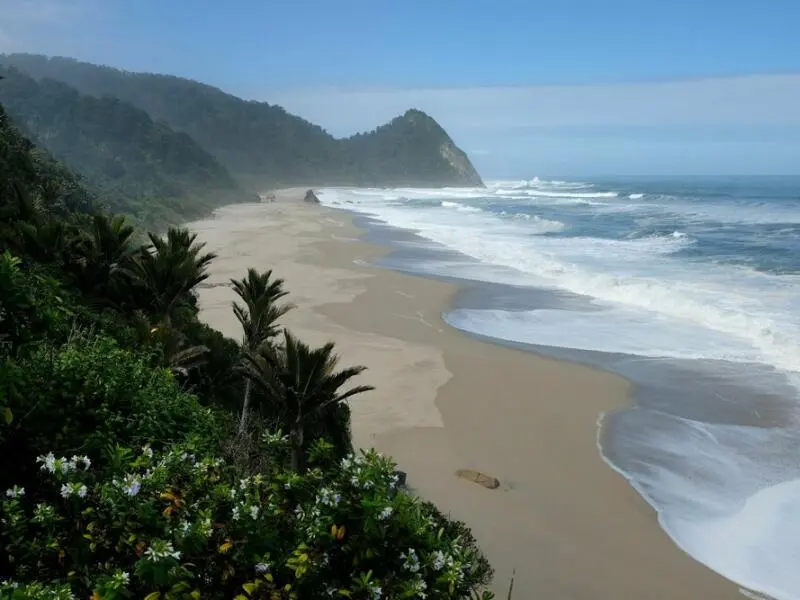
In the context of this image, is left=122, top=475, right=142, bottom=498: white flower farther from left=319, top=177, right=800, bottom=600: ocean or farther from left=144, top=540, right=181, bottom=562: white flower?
left=319, top=177, right=800, bottom=600: ocean

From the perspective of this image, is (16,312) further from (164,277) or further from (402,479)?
(164,277)

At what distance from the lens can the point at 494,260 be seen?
34062 mm

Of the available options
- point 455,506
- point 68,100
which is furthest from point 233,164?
point 455,506

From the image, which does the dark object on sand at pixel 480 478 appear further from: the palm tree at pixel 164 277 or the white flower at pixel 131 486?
the white flower at pixel 131 486

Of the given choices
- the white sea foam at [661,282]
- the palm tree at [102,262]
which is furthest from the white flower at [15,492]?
the white sea foam at [661,282]

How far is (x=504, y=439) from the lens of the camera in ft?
41.9

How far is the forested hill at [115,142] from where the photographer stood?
82.1m

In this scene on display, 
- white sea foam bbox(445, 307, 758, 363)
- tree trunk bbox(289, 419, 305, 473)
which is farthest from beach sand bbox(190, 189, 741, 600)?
tree trunk bbox(289, 419, 305, 473)

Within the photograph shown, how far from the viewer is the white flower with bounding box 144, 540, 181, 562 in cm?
391

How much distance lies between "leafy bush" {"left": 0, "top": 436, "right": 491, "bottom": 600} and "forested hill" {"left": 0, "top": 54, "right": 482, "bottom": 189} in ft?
442

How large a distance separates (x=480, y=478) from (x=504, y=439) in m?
1.80

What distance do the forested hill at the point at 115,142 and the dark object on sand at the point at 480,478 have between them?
226ft

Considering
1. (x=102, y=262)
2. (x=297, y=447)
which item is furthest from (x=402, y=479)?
(x=102, y=262)

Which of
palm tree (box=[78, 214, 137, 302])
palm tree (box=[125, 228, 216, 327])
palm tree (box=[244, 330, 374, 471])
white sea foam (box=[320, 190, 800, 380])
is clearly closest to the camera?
palm tree (box=[244, 330, 374, 471])
